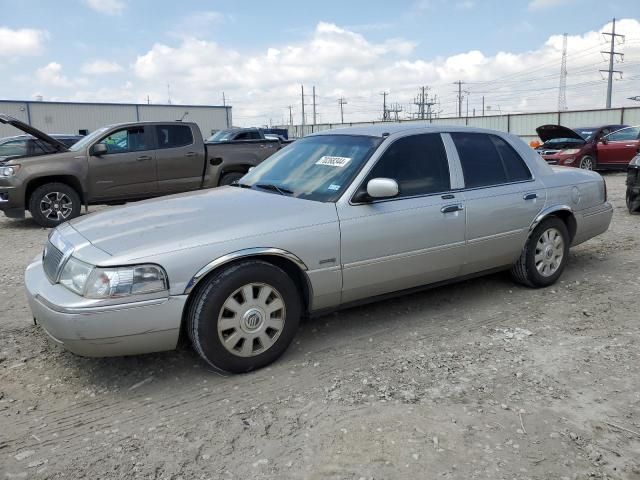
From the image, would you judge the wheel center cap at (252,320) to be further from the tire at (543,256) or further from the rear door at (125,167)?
the rear door at (125,167)

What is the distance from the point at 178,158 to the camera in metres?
9.98

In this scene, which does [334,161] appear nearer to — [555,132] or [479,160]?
[479,160]

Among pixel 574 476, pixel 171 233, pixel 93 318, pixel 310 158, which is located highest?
pixel 310 158

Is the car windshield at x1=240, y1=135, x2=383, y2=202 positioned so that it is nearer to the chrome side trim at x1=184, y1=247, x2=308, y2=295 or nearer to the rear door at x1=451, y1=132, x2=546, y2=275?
the chrome side trim at x1=184, y1=247, x2=308, y2=295

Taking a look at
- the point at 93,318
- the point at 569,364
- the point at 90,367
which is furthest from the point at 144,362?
the point at 569,364

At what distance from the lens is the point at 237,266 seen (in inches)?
132

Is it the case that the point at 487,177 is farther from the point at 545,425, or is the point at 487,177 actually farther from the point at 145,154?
the point at 145,154

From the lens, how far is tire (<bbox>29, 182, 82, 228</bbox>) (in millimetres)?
9008

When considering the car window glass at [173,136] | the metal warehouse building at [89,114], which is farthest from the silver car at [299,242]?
the metal warehouse building at [89,114]

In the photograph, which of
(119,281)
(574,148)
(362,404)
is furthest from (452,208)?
(574,148)

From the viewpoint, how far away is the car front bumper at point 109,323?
3.03m

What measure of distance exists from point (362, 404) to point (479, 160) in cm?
253

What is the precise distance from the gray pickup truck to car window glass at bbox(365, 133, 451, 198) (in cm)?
657

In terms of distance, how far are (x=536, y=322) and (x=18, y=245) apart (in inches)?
272
